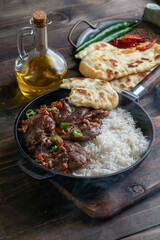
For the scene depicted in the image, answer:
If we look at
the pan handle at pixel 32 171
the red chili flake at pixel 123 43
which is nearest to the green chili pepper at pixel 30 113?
the pan handle at pixel 32 171

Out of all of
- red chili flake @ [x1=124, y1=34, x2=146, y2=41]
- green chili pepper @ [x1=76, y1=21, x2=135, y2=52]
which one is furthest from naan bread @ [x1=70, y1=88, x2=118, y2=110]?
red chili flake @ [x1=124, y1=34, x2=146, y2=41]

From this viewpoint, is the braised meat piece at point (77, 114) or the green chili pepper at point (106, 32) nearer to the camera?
the braised meat piece at point (77, 114)

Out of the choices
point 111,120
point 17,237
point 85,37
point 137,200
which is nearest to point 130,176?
point 137,200

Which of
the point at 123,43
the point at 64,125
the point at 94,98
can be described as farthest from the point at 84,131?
the point at 123,43

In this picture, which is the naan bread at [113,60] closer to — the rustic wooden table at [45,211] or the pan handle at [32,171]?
the rustic wooden table at [45,211]

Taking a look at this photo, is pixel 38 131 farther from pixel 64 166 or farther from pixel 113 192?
pixel 113 192

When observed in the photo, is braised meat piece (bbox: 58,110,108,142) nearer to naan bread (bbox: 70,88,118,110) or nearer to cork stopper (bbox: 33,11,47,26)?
naan bread (bbox: 70,88,118,110)
